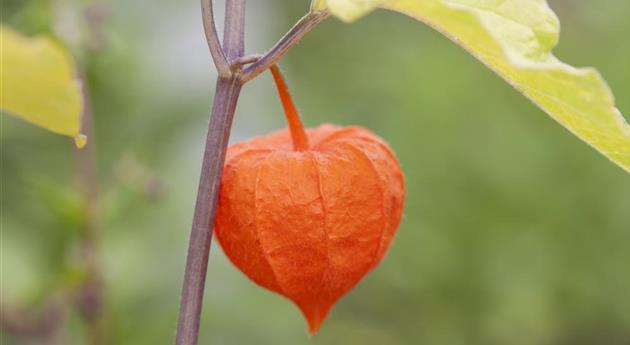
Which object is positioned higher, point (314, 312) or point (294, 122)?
point (294, 122)

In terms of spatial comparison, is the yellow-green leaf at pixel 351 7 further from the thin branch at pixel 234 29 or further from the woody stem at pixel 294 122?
the woody stem at pixel 294 122

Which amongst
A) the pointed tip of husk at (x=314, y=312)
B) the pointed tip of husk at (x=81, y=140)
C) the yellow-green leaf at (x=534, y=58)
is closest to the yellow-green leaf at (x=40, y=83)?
the pointed tip of husk at (x=81, y=140)

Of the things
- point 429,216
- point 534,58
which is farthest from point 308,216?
point 429,216

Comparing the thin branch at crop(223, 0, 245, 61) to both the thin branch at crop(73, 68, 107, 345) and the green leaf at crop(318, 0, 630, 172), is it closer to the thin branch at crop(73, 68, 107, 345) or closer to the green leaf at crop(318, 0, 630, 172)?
the green leaf at crop(318, 0, 630, 172)

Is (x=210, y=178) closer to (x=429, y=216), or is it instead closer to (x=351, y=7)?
(x=351, y=7)

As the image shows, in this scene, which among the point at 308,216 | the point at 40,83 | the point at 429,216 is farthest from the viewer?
the point at 429,216

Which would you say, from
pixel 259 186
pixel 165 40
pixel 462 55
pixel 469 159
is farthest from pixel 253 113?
pixel 259 186
